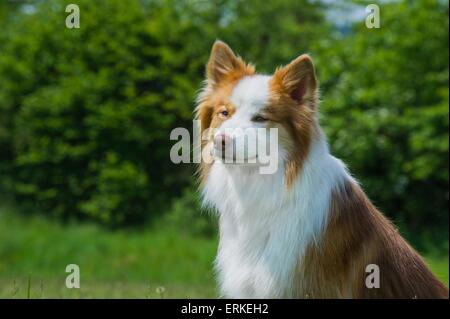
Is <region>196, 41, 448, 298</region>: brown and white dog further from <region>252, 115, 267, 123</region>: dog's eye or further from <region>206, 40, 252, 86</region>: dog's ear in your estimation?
<region>206, 40, 252, 86</region>: dog's ear

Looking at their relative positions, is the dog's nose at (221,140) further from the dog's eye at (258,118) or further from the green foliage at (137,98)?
the green foliage at (137,98)

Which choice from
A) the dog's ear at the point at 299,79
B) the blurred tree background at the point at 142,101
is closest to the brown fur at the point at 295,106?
the dog's ear at the point at 299,79

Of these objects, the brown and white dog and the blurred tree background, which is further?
the blurred tree background

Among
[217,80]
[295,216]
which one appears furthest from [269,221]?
[217,80]

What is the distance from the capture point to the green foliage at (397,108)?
13.4 metres

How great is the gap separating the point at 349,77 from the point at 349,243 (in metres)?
10.5

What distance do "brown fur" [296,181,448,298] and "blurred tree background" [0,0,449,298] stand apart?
973 cm

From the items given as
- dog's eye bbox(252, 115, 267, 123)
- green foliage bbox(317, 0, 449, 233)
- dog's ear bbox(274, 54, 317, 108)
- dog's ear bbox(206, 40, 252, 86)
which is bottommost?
dog's eye bbox(252, 115, 267, 123)

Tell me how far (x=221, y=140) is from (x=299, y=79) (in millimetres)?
760

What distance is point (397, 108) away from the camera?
1416cm

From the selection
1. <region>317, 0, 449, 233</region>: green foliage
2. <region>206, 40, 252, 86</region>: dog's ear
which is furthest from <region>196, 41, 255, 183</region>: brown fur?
<region>317, 0, 449, 233</region>: green foliage

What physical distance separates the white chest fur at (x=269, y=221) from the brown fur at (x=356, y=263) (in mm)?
83

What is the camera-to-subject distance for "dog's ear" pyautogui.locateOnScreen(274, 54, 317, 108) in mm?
4719
